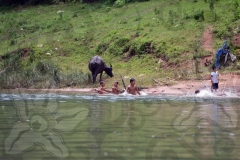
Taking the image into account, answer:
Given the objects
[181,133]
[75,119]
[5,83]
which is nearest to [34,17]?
[5,83]

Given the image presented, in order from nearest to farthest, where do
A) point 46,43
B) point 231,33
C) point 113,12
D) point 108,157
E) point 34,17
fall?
point 108,157, point 231,33, point 46,43, point 113,12, point 34,17

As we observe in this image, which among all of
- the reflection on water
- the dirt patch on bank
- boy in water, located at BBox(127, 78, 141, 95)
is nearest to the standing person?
boy in water, located at BBox(127, 78, 141, 95)

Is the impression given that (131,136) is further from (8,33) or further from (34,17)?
(34,17)

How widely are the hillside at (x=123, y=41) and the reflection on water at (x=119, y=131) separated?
7775 mm

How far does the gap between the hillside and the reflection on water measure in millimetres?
7775

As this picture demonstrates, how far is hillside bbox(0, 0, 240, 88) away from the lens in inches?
875

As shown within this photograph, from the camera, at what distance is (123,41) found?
2652 cm

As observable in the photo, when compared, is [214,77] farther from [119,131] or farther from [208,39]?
[119,131]

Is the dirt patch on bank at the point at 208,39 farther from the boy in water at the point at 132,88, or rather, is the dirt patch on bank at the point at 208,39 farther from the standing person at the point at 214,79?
the boy in water at the point at 132,88

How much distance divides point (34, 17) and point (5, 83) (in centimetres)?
1383

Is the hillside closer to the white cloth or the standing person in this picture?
the standing person

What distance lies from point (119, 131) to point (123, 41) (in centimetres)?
1774

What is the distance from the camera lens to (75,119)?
10.7 m

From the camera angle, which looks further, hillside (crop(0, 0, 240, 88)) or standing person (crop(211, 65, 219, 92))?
hillside (crop(0, 0, 240, 88))
